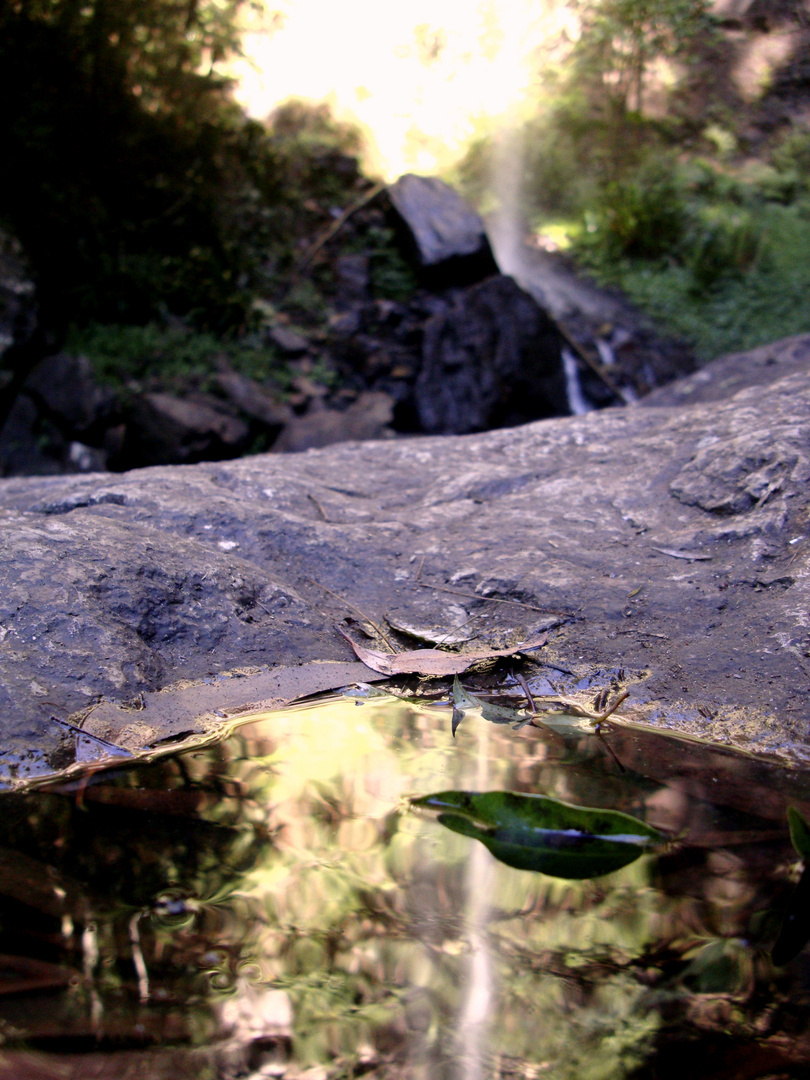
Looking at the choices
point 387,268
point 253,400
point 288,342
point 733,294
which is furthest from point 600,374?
point 253,400

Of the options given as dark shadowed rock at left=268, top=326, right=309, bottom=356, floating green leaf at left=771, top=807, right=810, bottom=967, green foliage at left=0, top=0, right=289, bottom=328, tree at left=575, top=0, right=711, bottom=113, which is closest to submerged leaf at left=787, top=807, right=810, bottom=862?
floating green leaf at left=771, top=807, right=810, bottom=967

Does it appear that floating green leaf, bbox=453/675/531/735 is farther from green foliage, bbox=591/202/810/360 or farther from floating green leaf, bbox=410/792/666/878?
green foliage, bbox=591/202/810/360

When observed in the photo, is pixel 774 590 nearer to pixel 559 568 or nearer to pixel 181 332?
pixel 559 568

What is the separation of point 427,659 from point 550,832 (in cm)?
54

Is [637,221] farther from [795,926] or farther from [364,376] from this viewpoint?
[795,926]

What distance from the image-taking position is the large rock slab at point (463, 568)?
1179 millimetres

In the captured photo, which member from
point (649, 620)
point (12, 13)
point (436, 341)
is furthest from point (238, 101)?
point (649, 620)

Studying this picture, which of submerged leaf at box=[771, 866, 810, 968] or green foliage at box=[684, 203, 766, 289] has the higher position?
green foliage at box=[684, 203, 766, 289]

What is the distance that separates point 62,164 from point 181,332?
5.78ft

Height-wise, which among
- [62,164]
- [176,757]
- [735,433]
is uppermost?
[62,164]

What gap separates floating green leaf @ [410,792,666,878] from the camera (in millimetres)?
772

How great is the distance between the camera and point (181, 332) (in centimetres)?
631

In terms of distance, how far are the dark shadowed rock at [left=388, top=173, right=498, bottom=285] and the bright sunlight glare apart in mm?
2016

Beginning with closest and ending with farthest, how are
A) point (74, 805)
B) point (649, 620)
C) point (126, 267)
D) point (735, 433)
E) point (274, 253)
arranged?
1. point (74, 805)
2. point (649, 620)
3. point (735, 433)
4. point (126, 267)
5. point (274, 253)
